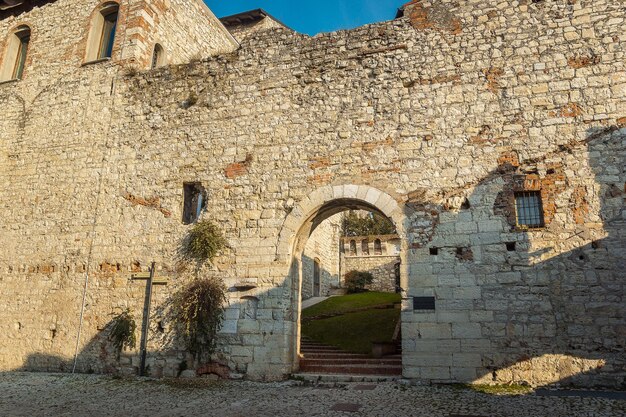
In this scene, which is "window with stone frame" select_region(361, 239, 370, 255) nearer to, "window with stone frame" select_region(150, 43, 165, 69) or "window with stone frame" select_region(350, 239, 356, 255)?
"window with stone frame" select_region(350, 239, 356, 255)

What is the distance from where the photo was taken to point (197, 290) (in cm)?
843

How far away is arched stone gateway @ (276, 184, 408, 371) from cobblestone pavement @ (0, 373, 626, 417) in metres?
1.48

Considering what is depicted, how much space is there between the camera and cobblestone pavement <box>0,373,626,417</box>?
5.48 metres

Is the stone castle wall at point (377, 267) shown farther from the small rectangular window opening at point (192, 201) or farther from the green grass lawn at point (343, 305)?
the small rectangular window opening at point (192, 201)

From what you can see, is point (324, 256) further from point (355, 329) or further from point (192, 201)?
point (192, 201)

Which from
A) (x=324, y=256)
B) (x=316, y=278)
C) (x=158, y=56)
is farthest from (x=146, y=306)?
(x=324, y=256)

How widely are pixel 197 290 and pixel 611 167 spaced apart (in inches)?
287

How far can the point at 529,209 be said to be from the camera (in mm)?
7539

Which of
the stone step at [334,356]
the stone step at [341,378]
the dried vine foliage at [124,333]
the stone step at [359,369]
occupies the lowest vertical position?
the stone step at [341,378]

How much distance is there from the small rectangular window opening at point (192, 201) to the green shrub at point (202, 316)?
63.5 inches

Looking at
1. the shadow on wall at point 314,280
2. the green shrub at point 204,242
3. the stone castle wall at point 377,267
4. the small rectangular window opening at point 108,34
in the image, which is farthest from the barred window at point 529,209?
the stone castle wall at point 377,267

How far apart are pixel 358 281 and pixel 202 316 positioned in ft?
54.2

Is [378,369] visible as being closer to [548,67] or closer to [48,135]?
[548,67]

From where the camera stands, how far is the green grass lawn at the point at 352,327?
1098 centimetres
